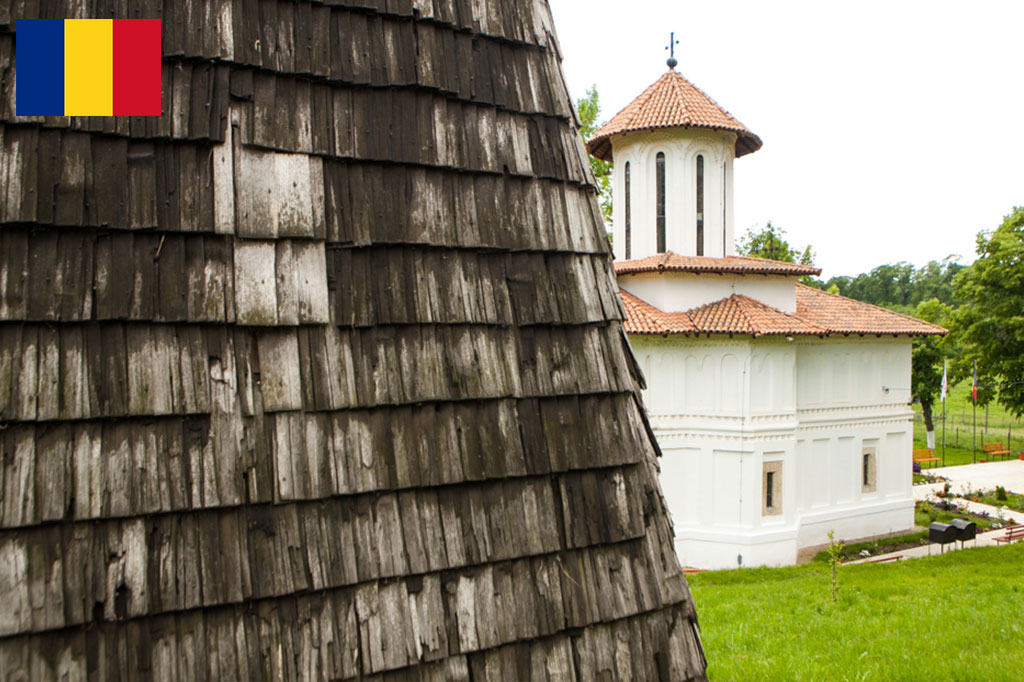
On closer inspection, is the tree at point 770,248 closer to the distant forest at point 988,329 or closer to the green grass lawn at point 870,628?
the distant forest at point 988,329

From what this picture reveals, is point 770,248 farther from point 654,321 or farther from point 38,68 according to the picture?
point 38,68

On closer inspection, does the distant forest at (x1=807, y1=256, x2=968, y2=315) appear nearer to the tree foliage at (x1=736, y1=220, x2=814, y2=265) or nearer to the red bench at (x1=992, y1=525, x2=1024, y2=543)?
the tree foliage at (x1=736, y1=220, x2=814, y2=265)

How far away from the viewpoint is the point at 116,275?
7.33ft

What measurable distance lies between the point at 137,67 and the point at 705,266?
57.3ft

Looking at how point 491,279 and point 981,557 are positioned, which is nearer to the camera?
point 491,279

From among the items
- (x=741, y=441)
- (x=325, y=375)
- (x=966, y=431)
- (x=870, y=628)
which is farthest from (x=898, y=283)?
(x=325, y=375)

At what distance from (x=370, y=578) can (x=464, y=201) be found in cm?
135

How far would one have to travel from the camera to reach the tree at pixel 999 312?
33.4 meters

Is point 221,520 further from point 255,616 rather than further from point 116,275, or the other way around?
point 116,275

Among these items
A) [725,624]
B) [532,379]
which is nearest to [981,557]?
[725,624]

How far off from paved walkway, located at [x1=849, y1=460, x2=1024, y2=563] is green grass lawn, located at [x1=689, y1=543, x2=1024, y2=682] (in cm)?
469

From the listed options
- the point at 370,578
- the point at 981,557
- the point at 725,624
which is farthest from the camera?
the point at 981,557

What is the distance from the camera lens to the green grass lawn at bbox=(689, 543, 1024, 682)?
8414 mm

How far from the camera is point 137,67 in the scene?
7.87 feet
